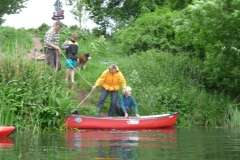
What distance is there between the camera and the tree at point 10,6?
4519 cm

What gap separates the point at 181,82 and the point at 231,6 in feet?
13.6

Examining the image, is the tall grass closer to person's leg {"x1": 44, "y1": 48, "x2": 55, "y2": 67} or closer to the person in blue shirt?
person's leg {"x1": 44, "y1": 48, "x2": 55, "y2": 67}

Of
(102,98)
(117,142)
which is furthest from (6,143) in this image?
(102,98)

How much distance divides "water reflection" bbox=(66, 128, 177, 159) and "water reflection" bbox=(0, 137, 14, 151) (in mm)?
1392

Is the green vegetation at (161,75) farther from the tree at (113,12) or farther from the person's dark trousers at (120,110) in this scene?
the tree at (113,12)

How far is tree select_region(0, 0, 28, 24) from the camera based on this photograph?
4519 centimetres

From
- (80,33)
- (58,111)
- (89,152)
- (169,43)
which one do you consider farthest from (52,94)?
(80,33)

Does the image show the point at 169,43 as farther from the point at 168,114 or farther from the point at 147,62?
the point at 168,114

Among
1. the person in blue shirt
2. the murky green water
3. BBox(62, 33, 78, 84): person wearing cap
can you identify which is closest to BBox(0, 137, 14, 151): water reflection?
the murky green water

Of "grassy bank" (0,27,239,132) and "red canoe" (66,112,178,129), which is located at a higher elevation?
"grassy bank" (0,27,239,132)

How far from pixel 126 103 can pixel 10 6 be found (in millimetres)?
25601

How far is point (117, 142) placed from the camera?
1576 centimetres

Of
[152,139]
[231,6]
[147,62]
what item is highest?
[231,6]

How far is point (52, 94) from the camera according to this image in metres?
19.8
